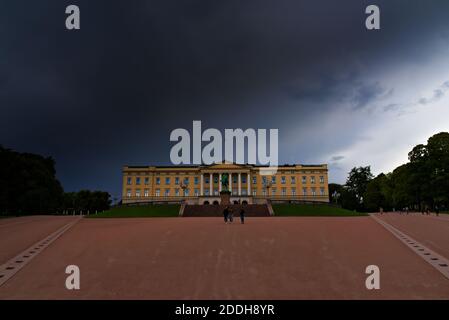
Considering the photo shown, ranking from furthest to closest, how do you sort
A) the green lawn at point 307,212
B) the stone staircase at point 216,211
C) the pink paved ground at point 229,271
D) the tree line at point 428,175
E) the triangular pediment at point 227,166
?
the triangular pediment at point 227,166, the tree line at point 428,175, the stone staircase at point 216,211, the green lawn at point 307,212, the pink paved ground at point 229,271

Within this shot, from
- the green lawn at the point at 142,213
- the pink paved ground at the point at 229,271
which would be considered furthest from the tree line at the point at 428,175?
the pink paved ground at the point at 229,271

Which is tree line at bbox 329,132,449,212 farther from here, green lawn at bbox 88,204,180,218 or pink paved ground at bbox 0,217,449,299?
pink paved ground at bbox 0,217,449,299

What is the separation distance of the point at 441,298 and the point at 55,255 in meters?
13.9

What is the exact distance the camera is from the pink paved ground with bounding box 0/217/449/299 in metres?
8.34

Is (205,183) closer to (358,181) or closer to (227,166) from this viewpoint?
(227,166)

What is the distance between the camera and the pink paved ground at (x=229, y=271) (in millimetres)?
8336

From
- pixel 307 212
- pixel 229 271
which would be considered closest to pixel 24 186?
pixel 307 212

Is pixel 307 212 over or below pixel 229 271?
over

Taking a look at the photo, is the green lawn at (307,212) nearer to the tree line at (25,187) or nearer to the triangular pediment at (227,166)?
the triangular pediment at (227,166)

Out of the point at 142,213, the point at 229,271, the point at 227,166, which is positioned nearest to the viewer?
the point at 229,271

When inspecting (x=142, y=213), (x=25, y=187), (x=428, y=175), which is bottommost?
(x=142, y=213)

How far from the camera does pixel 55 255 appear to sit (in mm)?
13555

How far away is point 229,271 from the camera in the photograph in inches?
409

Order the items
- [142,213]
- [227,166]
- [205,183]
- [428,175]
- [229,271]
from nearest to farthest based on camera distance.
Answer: [229,271] < [142,213] < [428,175] < [227,166] < [205,183]
